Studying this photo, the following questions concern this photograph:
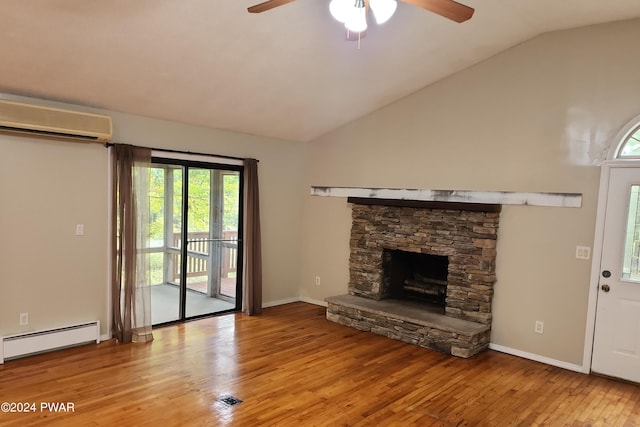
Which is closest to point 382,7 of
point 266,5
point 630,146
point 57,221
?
point 266,5

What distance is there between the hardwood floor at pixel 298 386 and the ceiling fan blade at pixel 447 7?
264cm

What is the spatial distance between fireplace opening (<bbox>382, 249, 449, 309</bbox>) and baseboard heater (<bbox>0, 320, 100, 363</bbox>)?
3.37 metres

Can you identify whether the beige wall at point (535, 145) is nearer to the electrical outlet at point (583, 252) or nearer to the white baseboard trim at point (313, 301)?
the electrical outlet at point (583, 252)

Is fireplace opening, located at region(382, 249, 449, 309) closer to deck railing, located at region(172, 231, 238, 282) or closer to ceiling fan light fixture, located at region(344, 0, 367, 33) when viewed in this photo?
deck railing, located at region(172, 231, 238, 282)

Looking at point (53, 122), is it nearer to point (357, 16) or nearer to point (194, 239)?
point (194, 239)

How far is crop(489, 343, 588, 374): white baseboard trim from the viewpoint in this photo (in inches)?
166

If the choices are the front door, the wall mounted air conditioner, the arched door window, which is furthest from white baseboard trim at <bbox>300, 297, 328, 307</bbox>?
the arched door window

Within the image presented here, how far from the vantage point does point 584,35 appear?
13.5 ft

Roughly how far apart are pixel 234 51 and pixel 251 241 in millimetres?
2583

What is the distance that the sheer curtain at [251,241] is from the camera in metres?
5.64

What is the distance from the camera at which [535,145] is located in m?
4.40

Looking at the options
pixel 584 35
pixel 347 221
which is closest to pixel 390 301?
pixel 347 221

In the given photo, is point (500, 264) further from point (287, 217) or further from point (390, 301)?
point (287, 217)

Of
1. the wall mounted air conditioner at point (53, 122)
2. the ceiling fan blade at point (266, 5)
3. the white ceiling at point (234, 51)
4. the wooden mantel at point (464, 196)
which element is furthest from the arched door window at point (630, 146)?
the wall mounted air conditioner at point (53, 122)
